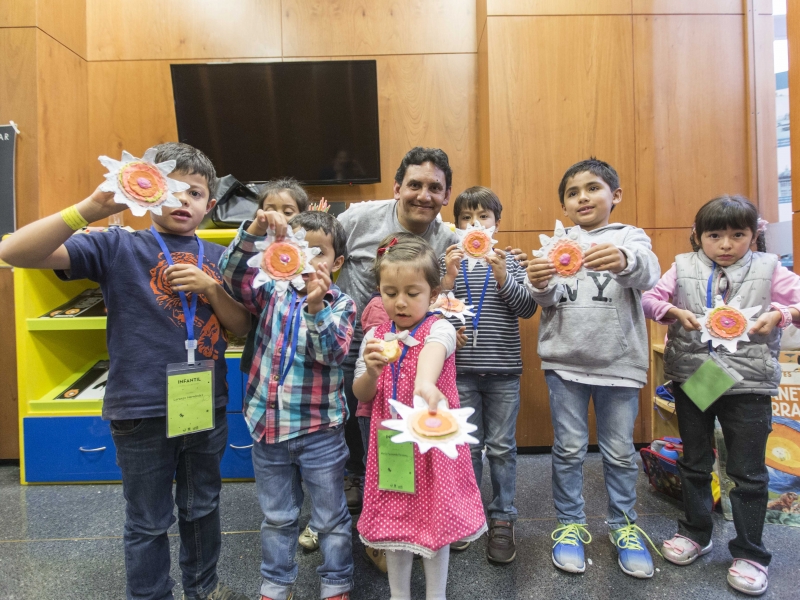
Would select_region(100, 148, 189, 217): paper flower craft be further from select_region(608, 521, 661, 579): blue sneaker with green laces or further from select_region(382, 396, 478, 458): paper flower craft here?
select_region(608, 521, 661, 579): blue sneaker with green laces

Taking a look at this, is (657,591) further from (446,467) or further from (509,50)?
(509,50)

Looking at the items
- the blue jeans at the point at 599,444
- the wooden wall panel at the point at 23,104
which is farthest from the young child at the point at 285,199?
the wooden wall panel at the point at 23,104

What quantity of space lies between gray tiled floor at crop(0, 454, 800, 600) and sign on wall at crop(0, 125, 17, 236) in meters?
1.60

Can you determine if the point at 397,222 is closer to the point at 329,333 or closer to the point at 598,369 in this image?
the point at 329,333

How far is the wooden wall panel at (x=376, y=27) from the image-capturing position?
10.4ft

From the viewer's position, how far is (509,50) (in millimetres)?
2891

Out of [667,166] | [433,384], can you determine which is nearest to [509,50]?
[667,166]

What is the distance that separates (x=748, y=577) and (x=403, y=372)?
56.9 inches

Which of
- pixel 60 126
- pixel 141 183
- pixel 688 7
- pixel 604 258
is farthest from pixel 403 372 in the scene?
pixel 688 7

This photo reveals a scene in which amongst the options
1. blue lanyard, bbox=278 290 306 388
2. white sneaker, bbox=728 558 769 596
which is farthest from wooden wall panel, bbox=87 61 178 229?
white sneaker, bbox=728 558 769 596

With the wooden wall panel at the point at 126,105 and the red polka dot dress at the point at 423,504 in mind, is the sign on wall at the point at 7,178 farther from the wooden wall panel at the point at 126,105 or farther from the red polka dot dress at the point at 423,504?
the red polka dot dress at the point at 423,504

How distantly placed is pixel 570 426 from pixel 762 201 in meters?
2.29

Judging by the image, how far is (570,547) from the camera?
1749 mm

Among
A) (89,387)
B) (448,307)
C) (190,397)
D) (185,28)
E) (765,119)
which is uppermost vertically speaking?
(185,28)
